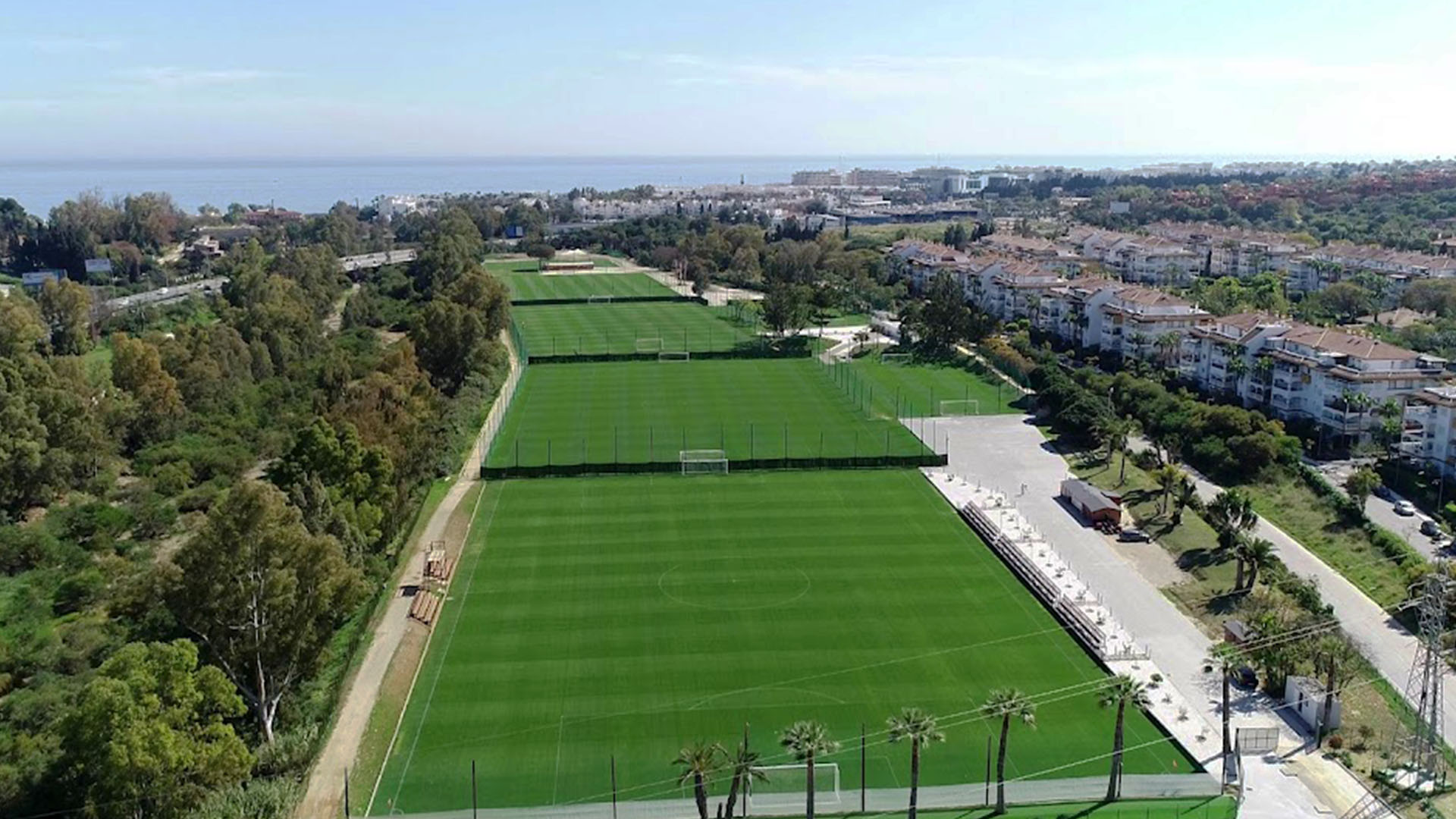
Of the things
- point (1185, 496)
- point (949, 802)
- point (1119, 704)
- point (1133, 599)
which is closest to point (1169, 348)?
point (1185, 496)

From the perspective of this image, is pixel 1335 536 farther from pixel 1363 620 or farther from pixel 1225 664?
pixel 1225 664

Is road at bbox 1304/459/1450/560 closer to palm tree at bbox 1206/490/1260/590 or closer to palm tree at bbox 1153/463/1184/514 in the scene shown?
palm tree at bbox 1206/490/1260/590

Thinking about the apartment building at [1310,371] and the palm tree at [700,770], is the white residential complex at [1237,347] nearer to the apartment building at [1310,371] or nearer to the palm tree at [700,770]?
the apartment building at [1310,371]

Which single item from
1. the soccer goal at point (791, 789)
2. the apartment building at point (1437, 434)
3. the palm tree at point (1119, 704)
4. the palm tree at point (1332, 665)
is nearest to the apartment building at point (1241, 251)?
the apartment building at point (1437, 434)

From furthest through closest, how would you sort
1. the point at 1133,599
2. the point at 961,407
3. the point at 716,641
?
the point at 961,407 → the point at 1133,599 → the point at 716,641

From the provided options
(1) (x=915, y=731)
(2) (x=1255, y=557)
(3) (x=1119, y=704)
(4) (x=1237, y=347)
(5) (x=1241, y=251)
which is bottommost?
(2) (x=1255, y=557)
